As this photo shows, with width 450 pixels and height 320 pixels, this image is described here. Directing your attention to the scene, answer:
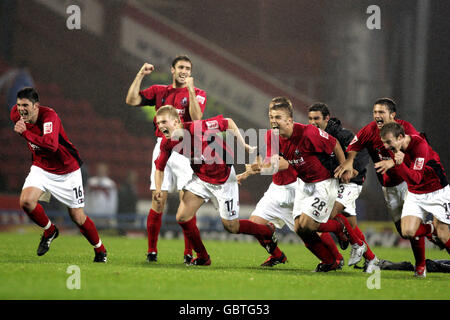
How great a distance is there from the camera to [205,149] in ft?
22.0

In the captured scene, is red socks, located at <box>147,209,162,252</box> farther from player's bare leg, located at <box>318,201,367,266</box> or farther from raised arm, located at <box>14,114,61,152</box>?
player's bare leg, located at <box>318,201,367,266</box>

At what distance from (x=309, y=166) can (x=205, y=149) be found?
1.15 metres

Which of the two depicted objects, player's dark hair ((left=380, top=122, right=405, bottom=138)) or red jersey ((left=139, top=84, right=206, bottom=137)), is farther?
red jersey ((left=139, top=84, right=206, bottom=137))

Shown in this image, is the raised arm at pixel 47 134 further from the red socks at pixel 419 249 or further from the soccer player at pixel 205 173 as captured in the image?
the red socks at pixel 419 249

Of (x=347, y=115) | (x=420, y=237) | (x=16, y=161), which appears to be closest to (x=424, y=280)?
(x=420, y=237)

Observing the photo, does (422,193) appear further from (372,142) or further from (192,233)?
(192,233)

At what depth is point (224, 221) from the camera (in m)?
6.77

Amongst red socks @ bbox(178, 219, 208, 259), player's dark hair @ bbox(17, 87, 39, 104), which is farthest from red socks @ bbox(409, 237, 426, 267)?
player's dark hair @ bbox(17, 87, 39, 104)

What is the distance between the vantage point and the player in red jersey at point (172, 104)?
720cm

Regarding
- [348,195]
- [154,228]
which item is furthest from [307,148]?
[154,228]

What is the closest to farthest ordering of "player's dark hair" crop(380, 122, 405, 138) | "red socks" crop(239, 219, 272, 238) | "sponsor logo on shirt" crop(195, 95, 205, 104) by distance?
"player's dark hair" crop(380, 122, 405, 138) < "red socks" crop(239, 219, 272, 238) < "sponsor logo on shirt" crop(195, 95, 205, 104)

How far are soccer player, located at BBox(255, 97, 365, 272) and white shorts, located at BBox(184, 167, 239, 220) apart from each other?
666mm

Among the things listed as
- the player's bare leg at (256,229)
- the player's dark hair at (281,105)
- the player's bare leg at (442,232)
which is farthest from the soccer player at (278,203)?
the player's bare leg at (442,232)

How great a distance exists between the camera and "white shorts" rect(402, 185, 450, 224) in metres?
6.39
